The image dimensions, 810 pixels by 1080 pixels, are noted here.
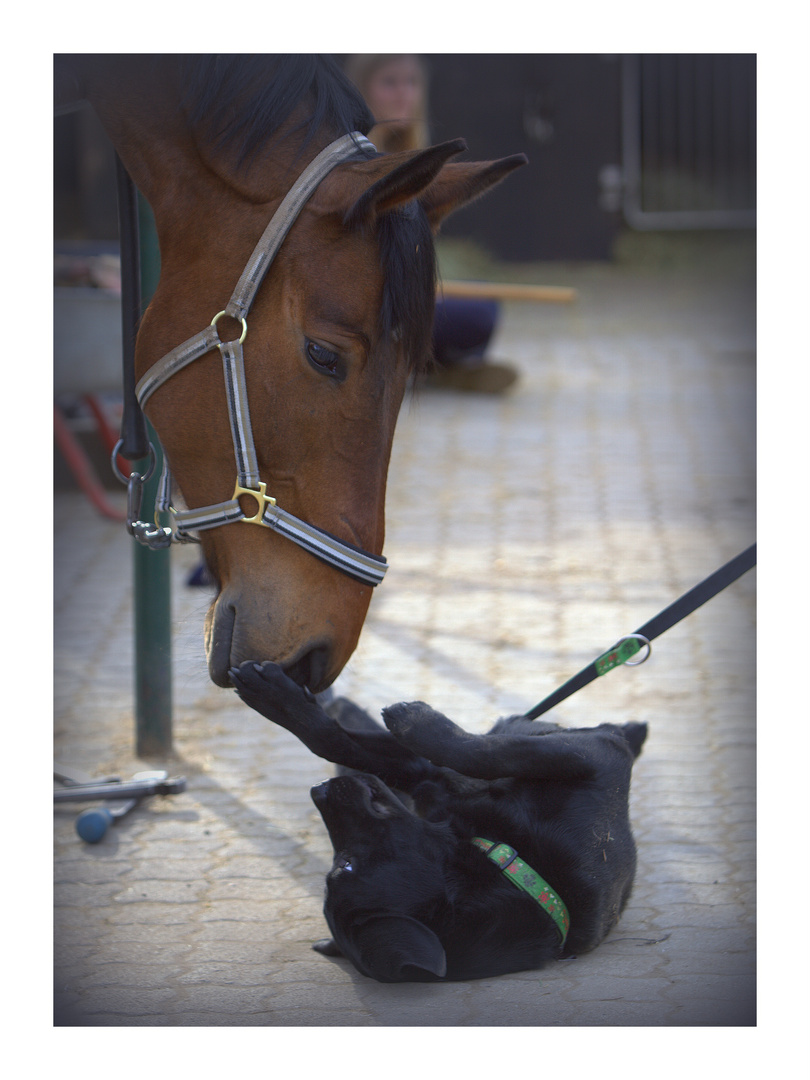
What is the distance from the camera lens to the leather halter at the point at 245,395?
203cm

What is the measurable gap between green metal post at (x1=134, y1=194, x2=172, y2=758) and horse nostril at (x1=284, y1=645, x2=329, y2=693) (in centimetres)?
158

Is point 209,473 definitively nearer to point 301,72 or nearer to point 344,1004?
point 301,72

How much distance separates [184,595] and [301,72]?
3489 millimetres

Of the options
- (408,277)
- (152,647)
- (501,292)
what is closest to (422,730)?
(408,277)

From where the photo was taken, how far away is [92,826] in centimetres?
319

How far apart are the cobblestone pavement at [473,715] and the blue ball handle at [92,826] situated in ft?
0.13

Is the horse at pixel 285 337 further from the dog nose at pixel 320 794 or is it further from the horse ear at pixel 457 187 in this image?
the dog nose at pixel 320 794

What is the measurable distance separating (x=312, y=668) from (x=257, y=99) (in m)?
1.15

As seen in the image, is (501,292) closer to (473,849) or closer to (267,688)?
(473,849)

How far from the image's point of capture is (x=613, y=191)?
1055cm

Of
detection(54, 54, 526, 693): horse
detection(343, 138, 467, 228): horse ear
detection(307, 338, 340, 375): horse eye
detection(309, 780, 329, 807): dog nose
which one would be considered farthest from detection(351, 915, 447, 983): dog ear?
detection(343, 138, 467, 228): horse ear

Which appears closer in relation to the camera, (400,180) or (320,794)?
(400,180)

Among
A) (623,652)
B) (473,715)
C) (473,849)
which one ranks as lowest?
(473,715)

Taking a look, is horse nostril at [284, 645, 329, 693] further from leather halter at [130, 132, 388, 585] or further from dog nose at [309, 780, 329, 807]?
dog nose at [309, 780, 329, 807]
